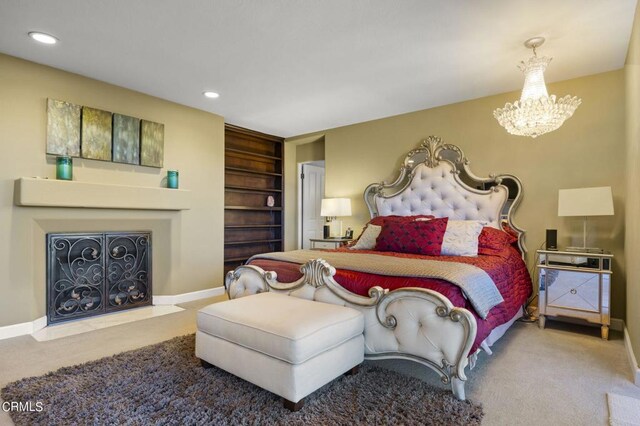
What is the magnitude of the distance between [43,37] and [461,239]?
3.80 m

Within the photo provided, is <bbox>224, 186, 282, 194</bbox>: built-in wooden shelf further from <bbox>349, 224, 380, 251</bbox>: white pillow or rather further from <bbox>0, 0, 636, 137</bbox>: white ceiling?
<bbox>349, 224, 380, 251</bbox>: white pillow

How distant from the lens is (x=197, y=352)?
228cm

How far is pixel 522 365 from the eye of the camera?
240cm

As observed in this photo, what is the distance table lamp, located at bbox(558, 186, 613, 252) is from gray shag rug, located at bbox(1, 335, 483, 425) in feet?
6.93

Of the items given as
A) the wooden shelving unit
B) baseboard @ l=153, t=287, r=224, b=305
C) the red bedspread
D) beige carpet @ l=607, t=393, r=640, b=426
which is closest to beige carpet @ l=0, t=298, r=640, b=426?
beige carpet @ l=607, t=393, r=640, b=426

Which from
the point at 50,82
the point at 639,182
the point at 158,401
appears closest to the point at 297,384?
the point at 158,401

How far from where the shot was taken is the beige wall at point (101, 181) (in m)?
2.99

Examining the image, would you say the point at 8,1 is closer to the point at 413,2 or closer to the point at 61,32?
the point at 61,32

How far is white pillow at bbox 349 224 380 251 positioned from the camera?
3705 mm

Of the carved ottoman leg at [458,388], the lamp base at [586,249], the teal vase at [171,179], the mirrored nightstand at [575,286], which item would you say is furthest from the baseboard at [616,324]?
the teal vase at [171,179]

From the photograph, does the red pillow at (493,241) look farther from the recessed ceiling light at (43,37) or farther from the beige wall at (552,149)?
the recessed ceiling light at (43,37)

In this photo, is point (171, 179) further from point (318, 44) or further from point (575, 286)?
point (575, 286)

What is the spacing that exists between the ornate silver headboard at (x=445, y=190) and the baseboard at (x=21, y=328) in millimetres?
3744

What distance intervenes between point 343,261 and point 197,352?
1188 millimetres
